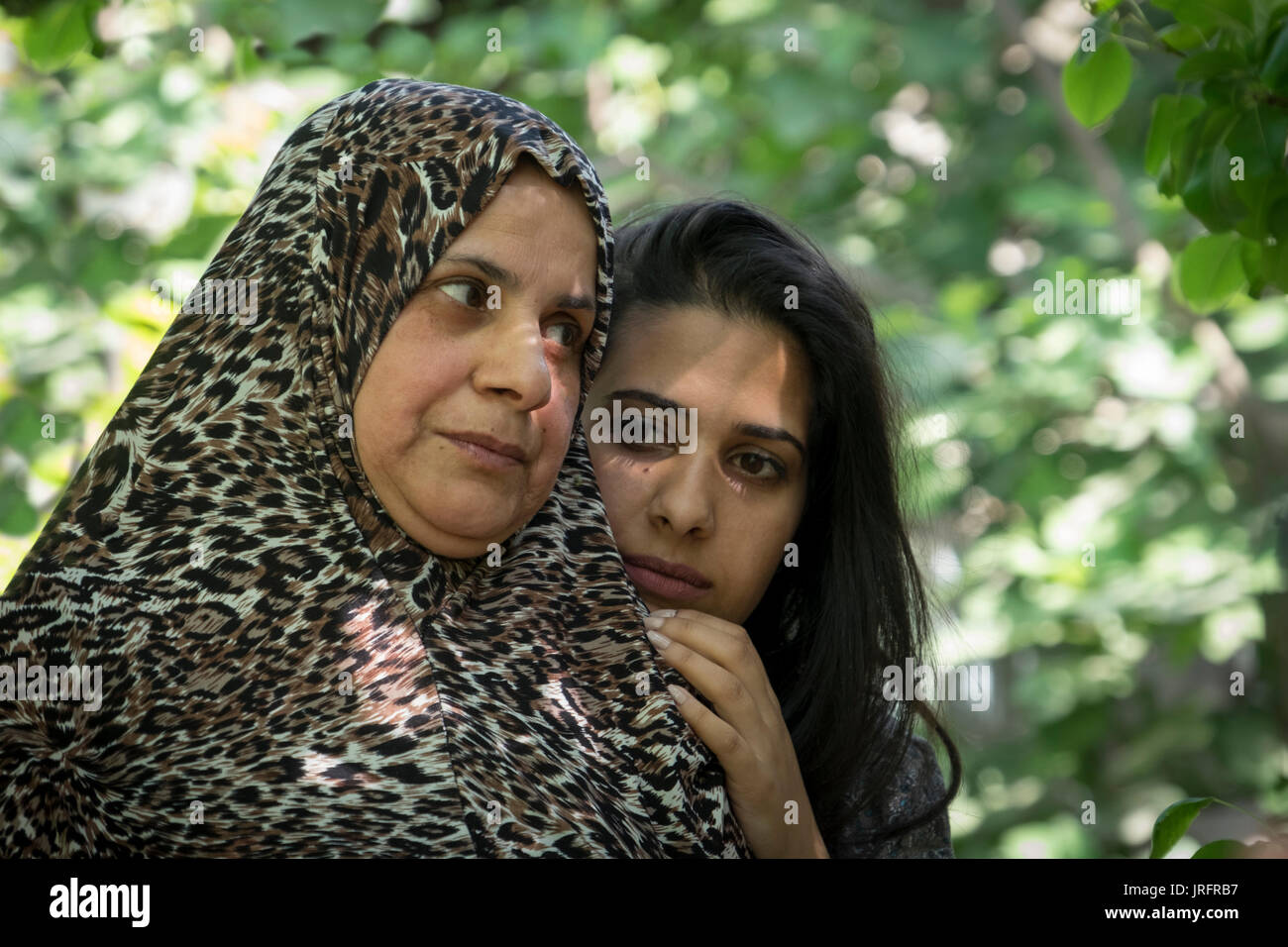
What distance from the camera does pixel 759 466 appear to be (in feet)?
6.70

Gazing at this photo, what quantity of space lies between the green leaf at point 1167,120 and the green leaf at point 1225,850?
863mm

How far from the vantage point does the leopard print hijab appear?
142 cm

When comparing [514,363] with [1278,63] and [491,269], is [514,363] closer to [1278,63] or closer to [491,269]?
[491,269]

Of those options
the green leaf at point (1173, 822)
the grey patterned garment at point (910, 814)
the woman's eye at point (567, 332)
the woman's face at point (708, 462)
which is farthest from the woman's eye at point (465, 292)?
the grey patterned garment at point (910, 814)

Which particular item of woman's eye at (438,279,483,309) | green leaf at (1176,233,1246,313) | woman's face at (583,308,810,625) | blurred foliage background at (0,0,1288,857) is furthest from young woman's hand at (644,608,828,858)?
blurred foliage background at (0,0,1288,857)

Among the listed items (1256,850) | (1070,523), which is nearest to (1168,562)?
(1070,523)

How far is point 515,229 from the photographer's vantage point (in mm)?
1566

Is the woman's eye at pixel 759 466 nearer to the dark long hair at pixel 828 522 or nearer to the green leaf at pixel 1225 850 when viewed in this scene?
the dark long hair at pixel 828 522

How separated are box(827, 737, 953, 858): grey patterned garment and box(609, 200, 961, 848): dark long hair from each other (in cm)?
2

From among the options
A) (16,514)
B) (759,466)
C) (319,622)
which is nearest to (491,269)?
(319,622)

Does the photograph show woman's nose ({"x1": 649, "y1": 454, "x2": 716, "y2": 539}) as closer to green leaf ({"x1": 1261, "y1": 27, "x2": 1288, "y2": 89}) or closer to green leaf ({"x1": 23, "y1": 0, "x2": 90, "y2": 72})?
green leaf ({"x1": 1261, "y1": 27, "x2": 1288, "y2": 89})

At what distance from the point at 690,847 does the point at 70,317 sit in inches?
103

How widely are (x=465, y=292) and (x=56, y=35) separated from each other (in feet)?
3.91
